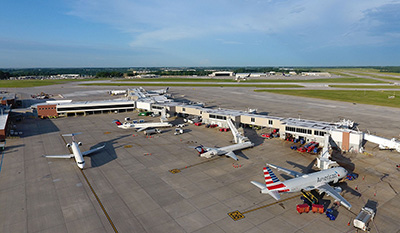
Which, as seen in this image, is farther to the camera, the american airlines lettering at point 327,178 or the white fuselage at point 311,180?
the american airlines lettering at point 327,178

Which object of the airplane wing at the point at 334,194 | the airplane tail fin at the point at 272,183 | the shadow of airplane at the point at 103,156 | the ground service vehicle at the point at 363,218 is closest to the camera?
the ground service vehicle at the point at 363,218

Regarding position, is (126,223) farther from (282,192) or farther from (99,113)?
(99,113)

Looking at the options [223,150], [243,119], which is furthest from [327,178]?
[243,119]

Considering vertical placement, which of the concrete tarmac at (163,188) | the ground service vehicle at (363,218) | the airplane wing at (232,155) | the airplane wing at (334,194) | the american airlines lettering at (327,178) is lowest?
the concrete tarmac at (163,188)

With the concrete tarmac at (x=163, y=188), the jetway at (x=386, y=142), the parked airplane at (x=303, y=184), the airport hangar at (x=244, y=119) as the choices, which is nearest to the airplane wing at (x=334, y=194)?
the parked airplane at (x=303, y=184)

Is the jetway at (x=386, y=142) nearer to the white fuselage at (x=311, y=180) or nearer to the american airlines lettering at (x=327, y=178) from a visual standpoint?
the white fuselage at (x=311, y=180)

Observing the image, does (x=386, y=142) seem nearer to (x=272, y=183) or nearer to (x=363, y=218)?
(x=363, y=218)

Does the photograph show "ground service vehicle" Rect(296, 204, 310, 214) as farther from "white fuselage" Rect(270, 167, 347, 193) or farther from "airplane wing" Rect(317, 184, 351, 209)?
"airplane wing" Rect(317, 184, 351, 209)
